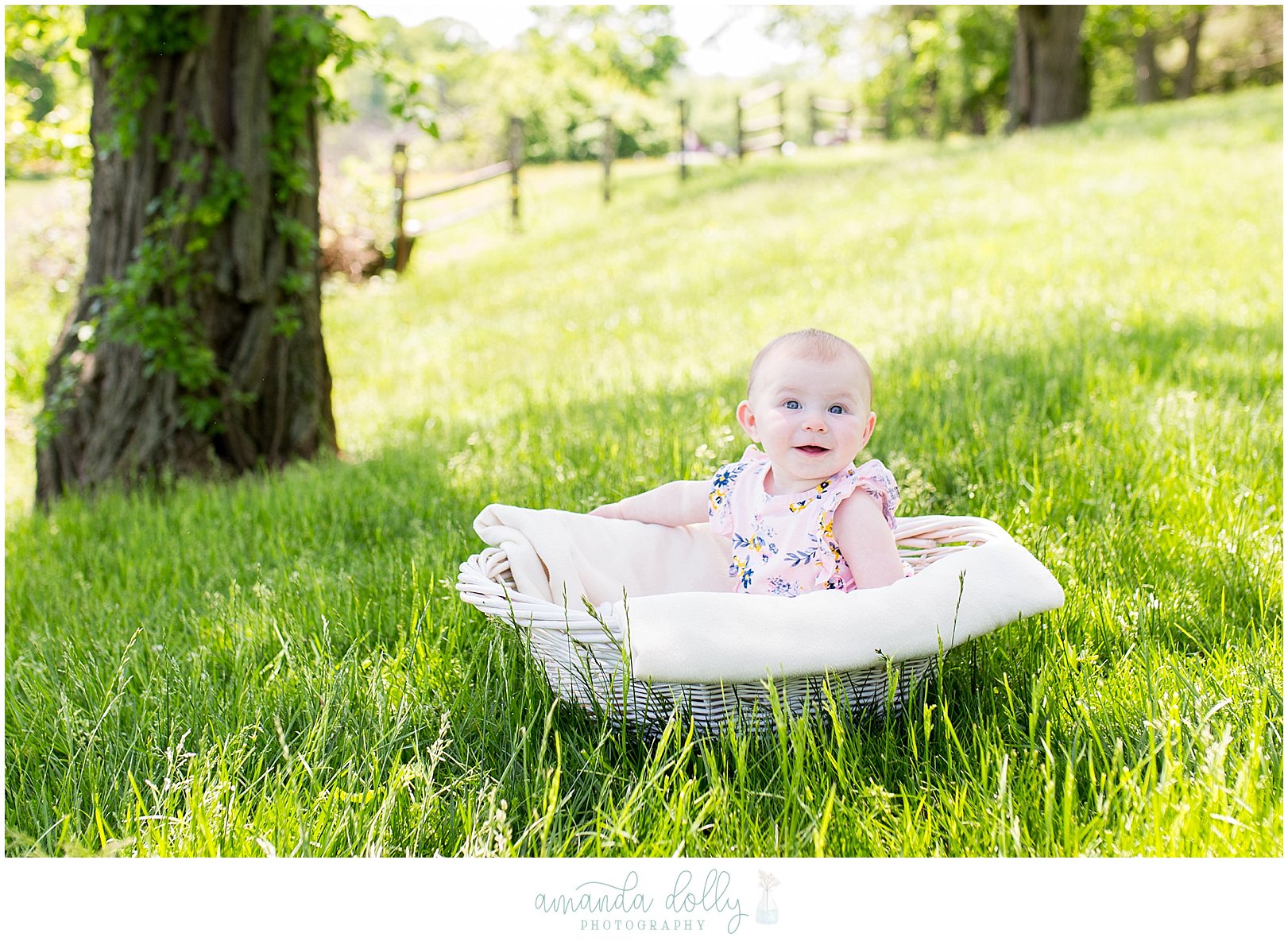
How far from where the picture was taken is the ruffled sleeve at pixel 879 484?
2207 millimetres

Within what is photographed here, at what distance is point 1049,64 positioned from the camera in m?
15.1

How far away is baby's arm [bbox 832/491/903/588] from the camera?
7.12 feet

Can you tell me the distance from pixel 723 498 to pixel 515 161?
12887 millimetres

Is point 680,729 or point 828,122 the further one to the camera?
point 828,122

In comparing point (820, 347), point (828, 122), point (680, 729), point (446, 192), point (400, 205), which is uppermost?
point (828, 122)

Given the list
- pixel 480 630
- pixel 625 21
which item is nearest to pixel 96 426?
pixel 480 630

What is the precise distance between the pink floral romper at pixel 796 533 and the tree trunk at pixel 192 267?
2.67 m

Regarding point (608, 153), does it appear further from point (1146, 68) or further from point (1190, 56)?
point (1190, 56)

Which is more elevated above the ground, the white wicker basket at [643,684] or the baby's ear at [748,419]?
the baby's ear at [748,419]

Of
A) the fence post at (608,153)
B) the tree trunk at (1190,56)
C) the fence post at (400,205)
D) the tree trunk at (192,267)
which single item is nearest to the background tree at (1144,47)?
the tree trunk at (1190,56)

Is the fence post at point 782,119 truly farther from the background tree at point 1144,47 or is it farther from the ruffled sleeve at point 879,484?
the ruffled sleeve at point 879,484

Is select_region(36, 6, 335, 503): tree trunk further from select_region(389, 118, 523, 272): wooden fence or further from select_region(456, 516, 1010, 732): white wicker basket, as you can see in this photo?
select_region(389, 118, 523, 272): wooden fence
